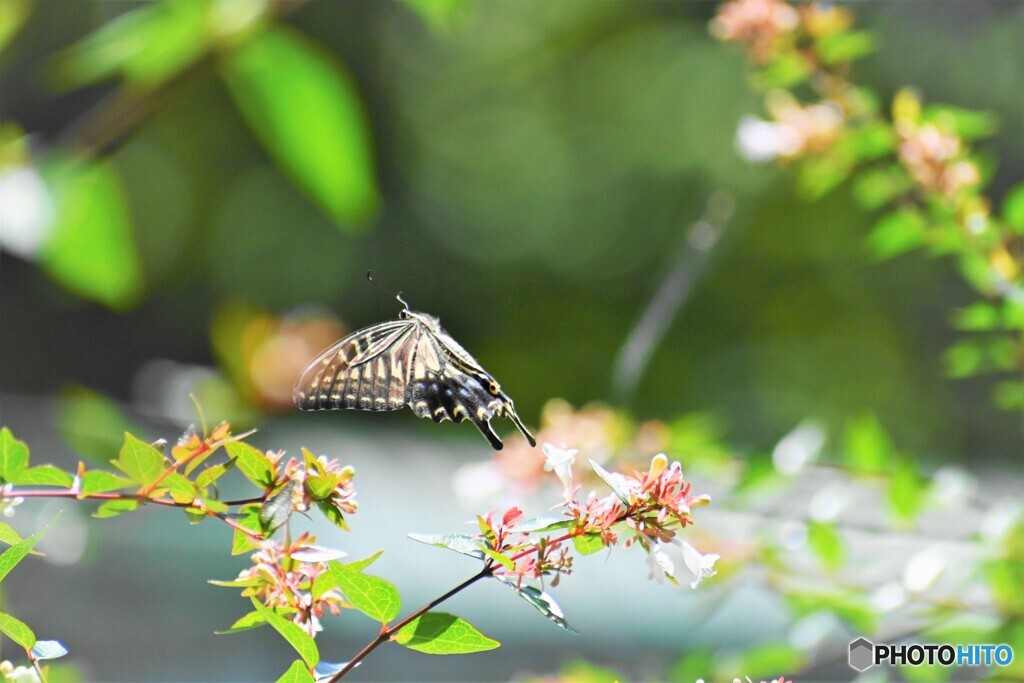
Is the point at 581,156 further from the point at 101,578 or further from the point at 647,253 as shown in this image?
the point at 101,578

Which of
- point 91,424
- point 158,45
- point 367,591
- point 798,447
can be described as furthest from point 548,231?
point 367,591

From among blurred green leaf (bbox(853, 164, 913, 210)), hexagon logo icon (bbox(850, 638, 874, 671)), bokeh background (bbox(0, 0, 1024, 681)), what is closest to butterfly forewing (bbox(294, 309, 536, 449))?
hexagon logo icon (bbox(850, 638, 874, 671))

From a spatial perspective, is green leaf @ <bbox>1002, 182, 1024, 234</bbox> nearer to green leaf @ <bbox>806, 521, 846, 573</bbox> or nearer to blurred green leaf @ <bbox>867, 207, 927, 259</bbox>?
blurred green leaf @ <bbox>867, 207, 927, 259</bbox>

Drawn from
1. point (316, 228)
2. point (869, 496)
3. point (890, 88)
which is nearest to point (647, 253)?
point (890, 88)

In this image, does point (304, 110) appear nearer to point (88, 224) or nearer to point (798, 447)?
point (88, 224)

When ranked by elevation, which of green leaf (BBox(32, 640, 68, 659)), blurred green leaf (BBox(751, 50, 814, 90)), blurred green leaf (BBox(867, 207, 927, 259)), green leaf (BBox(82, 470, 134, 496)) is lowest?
green leaf (BBox(32, 640, 68, 659))
